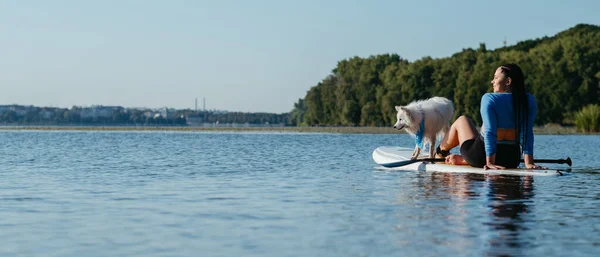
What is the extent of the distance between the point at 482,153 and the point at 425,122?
4099 millimetres

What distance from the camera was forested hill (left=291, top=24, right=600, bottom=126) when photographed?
326 ft

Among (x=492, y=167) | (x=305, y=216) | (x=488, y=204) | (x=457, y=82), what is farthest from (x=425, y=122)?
(x=457, y=82)

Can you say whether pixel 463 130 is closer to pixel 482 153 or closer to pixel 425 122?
pixel 482 153

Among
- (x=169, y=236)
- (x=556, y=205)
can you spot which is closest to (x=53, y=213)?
(x=169, y=236)

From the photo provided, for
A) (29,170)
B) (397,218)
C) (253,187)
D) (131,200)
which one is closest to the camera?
(397,218)

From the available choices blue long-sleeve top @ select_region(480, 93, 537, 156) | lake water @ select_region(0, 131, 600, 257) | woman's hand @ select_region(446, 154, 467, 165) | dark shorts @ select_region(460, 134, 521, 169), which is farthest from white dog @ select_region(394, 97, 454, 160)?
blue long-sleeve top @ select_region(480, 93, 537, 156)

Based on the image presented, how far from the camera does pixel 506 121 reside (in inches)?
631

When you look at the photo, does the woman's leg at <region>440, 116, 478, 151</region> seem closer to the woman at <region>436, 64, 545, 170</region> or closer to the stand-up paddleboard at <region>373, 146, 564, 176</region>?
the woman at <region>436, 64, 545, 170</region>

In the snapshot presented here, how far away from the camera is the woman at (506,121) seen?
15883 millimetres

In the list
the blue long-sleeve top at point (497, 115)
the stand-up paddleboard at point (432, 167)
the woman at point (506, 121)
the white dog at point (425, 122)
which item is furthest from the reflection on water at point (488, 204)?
the white dog at point (425, 122)

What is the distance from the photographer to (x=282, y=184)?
17.9 meters

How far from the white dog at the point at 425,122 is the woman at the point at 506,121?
391 centimetres

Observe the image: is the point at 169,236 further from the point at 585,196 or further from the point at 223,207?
the point at 585,196

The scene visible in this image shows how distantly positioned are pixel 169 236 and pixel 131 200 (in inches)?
179
